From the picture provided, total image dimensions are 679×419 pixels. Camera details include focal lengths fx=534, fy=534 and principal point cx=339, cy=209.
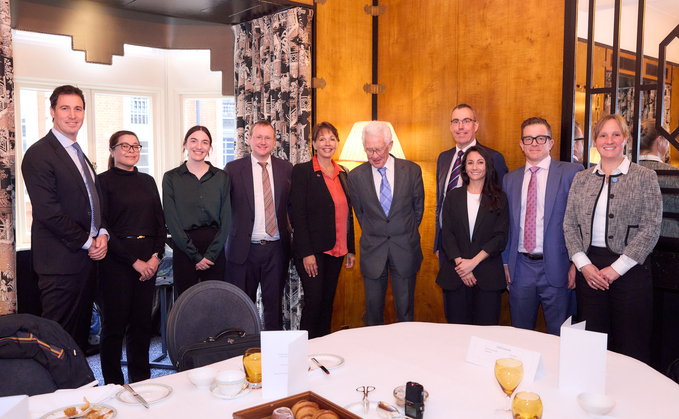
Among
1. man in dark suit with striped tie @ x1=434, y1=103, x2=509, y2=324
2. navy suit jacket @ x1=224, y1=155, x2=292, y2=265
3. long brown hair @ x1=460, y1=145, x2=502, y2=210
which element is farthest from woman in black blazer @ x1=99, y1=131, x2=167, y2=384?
long brown hair @ x1=460, y1=145, x2=502, y2=210

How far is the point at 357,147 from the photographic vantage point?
14.4ft

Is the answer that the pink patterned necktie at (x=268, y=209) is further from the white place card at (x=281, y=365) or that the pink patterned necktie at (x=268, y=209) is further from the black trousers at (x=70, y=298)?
the white place card at (x=281, y=365)

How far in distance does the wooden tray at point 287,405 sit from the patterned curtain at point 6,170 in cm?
269

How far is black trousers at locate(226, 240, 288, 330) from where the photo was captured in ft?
12.0

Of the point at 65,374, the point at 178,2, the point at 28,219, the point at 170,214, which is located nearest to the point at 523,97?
the point at 170,214

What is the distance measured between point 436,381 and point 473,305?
1716 millimetres

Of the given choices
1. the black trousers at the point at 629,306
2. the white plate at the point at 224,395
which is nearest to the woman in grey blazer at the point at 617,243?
the black trousers at the point at 629,306

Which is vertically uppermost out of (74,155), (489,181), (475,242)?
(74,155)

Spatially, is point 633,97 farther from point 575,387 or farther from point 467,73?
point 575,387

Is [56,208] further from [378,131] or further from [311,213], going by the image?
[378,131]

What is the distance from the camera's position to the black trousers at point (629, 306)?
2785 mm

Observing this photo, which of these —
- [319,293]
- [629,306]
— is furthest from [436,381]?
[319,293]

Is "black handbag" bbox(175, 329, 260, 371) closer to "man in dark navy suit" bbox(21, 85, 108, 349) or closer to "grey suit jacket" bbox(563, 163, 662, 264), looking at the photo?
"man in dark navy suit" bbox(21, 85, 108, 349)

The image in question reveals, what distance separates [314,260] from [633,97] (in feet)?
7.50
